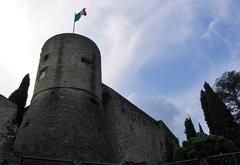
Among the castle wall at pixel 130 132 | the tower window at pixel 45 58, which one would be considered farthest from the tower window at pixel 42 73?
the castle wall at pixel 130 132

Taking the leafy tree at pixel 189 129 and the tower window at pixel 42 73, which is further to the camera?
the leafy tree at pixel 189 129

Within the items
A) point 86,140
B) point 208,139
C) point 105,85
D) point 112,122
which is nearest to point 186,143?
point 208,139

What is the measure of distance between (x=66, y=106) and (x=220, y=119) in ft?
48.0

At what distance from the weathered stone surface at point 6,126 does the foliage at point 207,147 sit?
40.0ft

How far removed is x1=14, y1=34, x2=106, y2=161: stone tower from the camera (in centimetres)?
1023

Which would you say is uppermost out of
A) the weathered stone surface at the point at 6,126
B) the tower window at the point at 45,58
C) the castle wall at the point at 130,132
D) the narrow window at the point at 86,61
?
the tower window at the point at 45,58

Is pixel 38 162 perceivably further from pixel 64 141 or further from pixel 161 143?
pixel 161 143

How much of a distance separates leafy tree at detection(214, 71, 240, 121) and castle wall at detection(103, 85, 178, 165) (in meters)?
7.79

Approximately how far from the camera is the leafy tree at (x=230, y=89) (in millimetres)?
23375

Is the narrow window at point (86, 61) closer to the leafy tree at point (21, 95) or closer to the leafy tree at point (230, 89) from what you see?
the leafy tree at point (21, 95)

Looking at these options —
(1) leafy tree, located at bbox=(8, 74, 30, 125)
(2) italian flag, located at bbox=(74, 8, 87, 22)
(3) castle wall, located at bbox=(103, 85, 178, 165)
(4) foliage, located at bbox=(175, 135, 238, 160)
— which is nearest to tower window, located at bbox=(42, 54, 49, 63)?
(2) italian flag, located at bbox=(74, 8, 87, 22)

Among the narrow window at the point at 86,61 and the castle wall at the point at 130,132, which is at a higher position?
the narrow window at the point at 86,61

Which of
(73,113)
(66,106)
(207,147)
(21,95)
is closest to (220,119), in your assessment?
(207,147)

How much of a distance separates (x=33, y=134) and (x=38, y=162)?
178cm
